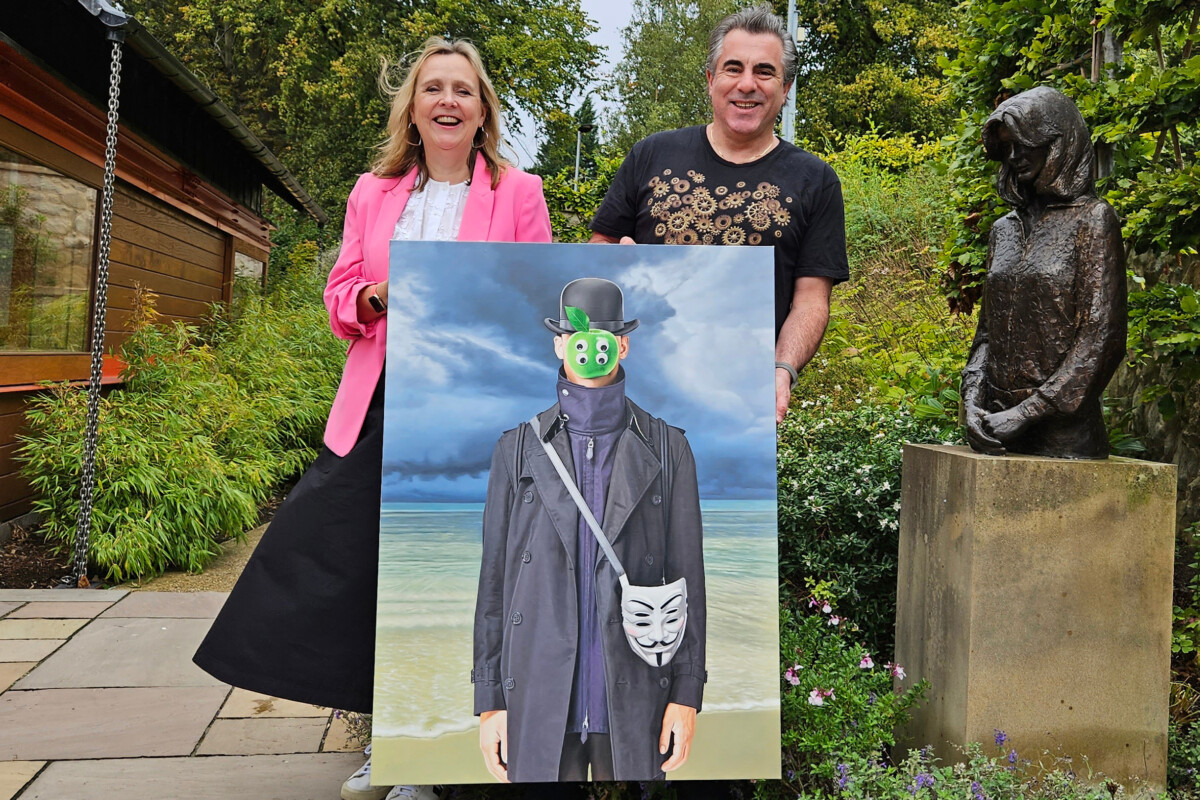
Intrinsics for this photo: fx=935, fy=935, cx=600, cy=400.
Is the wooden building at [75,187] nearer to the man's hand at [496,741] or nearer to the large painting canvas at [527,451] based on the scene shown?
the large painting canvas at [527,451]

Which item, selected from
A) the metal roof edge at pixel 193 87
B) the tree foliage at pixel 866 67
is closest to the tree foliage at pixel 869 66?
the tree foliage at pixel 866 67

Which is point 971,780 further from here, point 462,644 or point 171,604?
point 171,604

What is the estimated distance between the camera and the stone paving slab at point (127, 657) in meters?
3.95

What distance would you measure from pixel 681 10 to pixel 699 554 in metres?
44.0

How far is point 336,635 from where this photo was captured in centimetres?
234

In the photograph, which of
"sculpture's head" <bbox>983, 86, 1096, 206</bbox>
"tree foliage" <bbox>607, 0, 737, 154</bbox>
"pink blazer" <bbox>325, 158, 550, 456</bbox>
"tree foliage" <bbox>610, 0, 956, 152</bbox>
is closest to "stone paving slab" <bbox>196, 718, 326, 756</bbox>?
"pink blazer" <bbox>325, 158, 550, 456</bbox>

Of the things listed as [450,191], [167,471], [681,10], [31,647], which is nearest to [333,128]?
[167,471]

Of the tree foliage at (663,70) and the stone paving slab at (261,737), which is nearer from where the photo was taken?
the stone paving slab at (261,737)

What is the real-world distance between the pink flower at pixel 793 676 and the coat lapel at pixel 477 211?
141 cm

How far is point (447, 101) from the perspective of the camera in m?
2.37

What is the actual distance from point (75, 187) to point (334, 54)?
16.5m

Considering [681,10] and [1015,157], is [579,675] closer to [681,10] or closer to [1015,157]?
[1015,157]

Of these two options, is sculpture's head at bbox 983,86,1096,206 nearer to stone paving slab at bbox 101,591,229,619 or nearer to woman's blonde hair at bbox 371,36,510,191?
woman's blonde hair at bbox 371,36,510,191

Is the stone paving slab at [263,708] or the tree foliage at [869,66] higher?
the tree foliage at [869,66]
